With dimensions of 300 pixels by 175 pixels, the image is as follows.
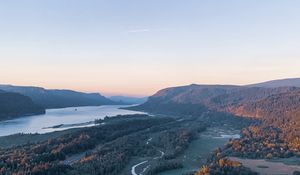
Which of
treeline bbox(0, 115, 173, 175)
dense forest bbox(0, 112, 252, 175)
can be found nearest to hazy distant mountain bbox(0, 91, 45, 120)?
dense forest bbox(0, 112, 252, 175)

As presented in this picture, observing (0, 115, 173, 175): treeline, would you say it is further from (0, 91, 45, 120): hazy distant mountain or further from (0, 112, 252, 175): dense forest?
(0, 91, 45, 120): hazy distant mountain

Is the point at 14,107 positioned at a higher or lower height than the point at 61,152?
higher

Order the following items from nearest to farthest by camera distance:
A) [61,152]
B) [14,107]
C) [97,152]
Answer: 1. [61,152]
2. [97,152]
3. [14,107]

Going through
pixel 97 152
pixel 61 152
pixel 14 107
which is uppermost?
pixel 14 107

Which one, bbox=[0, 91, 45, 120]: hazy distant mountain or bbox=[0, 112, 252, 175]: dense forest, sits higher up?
bbox=[0, 91, 45, 120]: hazy distant mountain

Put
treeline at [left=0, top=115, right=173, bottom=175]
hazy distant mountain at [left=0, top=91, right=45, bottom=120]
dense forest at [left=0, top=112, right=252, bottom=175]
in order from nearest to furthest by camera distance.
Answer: treeline at [left=0, top=115, right=173, bottom=175] < dense forest at [left=0, top=112, right=252, bottom=175] < hazy distant mountain at [left=0, top=91, right=45, bottom=120]

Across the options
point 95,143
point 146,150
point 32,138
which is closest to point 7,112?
point 32,138

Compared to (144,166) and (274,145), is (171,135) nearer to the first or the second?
(274,145)

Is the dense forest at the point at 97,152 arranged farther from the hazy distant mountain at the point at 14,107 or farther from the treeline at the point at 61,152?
the hazy distant mountain at the point at 14,107

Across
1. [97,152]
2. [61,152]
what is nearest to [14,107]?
[61,152]

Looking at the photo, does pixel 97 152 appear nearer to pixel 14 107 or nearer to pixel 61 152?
pixel 61 152
